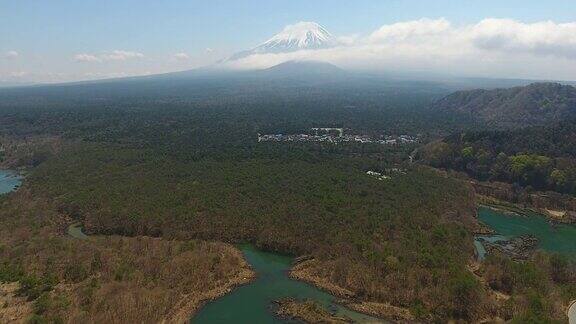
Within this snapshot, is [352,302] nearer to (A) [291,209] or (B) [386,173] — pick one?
(A) [291,209]

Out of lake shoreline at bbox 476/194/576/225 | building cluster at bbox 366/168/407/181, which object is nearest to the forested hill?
building cluster at bbox 366/168/407/181

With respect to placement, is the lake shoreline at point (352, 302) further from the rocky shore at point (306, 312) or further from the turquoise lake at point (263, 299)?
the rocky shore at point (306, 312)

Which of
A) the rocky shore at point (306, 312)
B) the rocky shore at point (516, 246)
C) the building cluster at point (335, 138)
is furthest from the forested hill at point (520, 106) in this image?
the rocky shore at point (306, 312)

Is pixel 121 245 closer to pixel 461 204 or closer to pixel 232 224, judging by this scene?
pixel 232 224

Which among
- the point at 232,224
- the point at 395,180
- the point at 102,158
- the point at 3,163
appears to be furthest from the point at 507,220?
the point at 3,163

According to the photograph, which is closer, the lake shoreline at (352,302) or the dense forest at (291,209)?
the lake shoreline at (352,302)

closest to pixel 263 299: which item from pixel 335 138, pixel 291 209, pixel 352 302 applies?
pixel 352 302
